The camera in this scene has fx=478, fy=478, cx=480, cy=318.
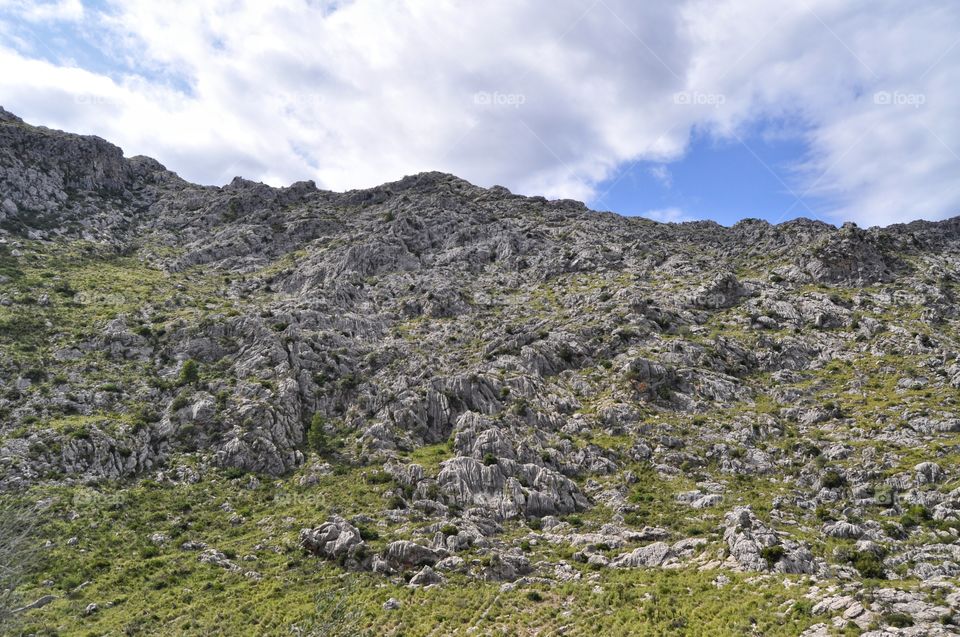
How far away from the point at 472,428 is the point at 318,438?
895 inches

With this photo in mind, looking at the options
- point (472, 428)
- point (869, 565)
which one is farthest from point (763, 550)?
point (472, 428)

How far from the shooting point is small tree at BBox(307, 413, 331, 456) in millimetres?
69688

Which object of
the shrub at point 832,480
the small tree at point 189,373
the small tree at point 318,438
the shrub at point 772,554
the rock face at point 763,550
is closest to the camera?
the rock face at point 763,550

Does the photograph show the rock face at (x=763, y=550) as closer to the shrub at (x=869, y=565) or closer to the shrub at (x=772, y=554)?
the shrub at (x=772, y=554)

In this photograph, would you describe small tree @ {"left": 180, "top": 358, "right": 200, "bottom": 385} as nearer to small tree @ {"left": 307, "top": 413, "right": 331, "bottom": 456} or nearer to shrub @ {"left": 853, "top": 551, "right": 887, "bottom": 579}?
small tree @ {"left": 307, "top": 413, "right": 331, "bottom": 456}

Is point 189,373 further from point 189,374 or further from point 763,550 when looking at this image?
point 763,550

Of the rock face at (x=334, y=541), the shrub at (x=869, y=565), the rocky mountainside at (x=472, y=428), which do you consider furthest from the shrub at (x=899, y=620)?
the rock face at (x=334, y=541)

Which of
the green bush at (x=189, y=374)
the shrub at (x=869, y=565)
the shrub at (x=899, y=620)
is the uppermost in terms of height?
the green bush at (x=189, y=374)

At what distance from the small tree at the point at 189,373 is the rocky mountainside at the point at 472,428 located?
1622 mm

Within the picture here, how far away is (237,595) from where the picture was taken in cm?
4181

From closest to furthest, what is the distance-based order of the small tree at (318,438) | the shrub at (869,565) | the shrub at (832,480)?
the shrub at (869,565) → the shrub at (832,480) → the small tree at (318,438)

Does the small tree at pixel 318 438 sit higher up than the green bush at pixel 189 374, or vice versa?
the green bush at pixel 189 374

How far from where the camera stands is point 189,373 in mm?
76250

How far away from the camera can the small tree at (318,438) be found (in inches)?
2744
